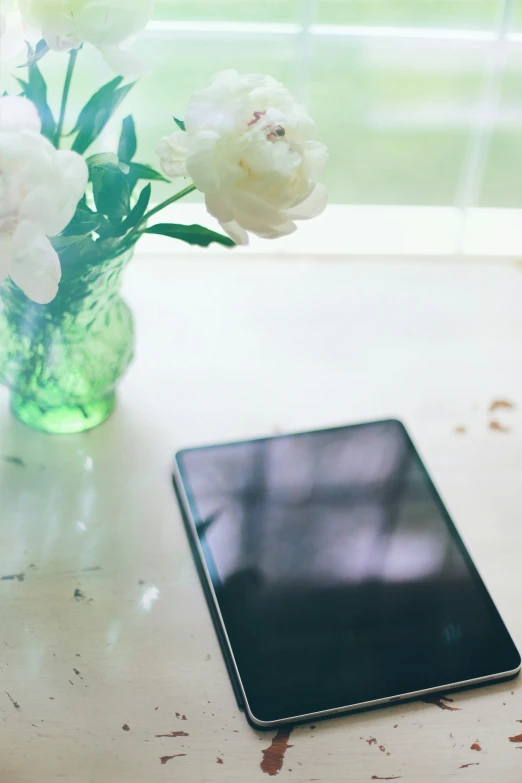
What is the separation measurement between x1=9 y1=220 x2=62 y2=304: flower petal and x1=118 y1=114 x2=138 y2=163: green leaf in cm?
12

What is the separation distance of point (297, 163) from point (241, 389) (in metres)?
0.33

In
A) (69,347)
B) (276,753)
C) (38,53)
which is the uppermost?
(38,53)

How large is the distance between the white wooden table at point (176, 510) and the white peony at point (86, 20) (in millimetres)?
341

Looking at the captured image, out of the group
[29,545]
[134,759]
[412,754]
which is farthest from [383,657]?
[29,545]

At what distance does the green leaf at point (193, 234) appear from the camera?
53 centimetres

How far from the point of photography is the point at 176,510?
0.67 metres

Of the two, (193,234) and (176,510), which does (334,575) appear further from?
(193,234)

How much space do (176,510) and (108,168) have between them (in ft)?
0.95

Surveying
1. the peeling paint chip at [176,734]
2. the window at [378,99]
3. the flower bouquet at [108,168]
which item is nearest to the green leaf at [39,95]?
the flower bouquet at [108,168]

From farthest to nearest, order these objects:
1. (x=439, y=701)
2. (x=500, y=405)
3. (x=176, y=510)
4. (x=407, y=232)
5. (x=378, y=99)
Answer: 1. (x=378, y=99)
2. (x=407, y=232)
3. (x=500, y=405)
4. (x=176, y=510)
5. (x=439, y=701)

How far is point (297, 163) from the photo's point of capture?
0.48 m

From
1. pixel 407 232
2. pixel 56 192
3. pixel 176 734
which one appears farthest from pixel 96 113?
pixel 407 232

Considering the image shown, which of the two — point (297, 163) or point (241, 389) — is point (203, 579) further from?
point (297, 163)

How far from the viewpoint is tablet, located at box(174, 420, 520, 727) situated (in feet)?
1.82
